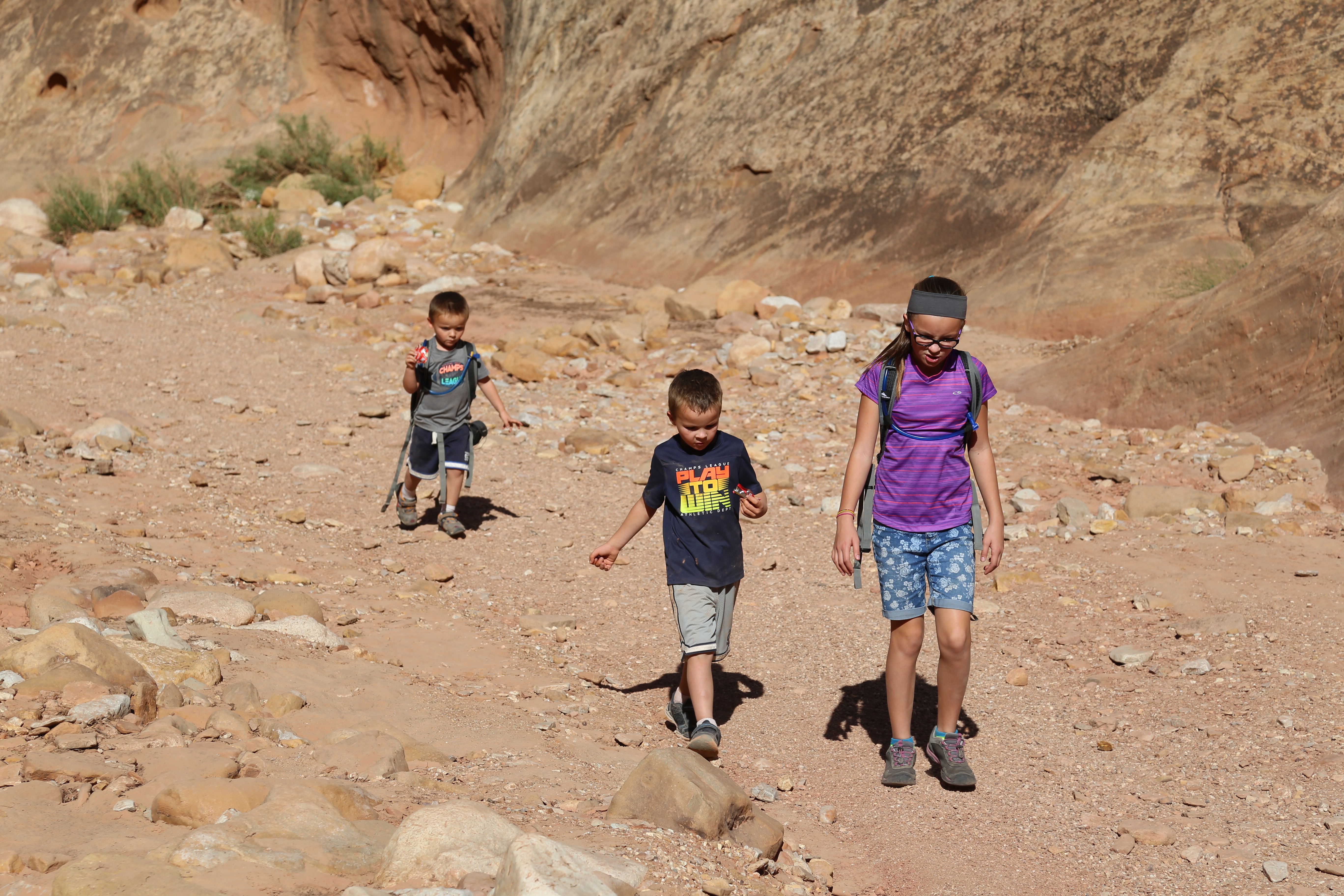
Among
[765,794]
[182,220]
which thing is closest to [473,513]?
[765,794]

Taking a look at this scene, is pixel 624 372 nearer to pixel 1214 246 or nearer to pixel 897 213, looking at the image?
pixel 897 213

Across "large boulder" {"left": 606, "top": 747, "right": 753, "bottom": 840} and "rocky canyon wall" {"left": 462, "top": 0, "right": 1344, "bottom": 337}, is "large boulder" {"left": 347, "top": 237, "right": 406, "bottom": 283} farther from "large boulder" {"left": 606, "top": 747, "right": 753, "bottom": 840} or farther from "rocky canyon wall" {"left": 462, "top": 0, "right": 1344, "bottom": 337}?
"large boulder" {"left": 606, "top": 747, "right": 753, "bottom": 840}

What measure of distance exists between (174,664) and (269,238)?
11784 millimetres

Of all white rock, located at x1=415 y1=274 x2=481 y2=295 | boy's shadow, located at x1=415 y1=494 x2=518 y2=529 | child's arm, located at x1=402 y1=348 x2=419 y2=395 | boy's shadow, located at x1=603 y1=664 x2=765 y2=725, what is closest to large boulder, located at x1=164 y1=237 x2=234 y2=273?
white rock, located at x1=415 y1=274 x2=481 y2=295

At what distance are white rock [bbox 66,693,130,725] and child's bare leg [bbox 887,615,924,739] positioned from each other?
7.13 feet

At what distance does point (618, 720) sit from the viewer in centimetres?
379

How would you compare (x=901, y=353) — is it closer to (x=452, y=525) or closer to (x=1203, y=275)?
(x=452, y=525)

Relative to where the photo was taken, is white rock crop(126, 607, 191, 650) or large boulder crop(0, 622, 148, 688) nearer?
large boulder crop(0, 622, 148, 688)

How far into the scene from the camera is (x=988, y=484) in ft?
11.0

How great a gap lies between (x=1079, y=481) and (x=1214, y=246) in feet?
10.7

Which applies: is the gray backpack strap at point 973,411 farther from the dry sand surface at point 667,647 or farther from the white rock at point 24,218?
the white rock at point 24,218

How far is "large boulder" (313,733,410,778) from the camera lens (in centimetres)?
290

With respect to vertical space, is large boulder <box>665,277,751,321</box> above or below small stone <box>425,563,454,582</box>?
above

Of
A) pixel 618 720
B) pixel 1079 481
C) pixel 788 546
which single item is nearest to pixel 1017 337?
pixel 1079 481
